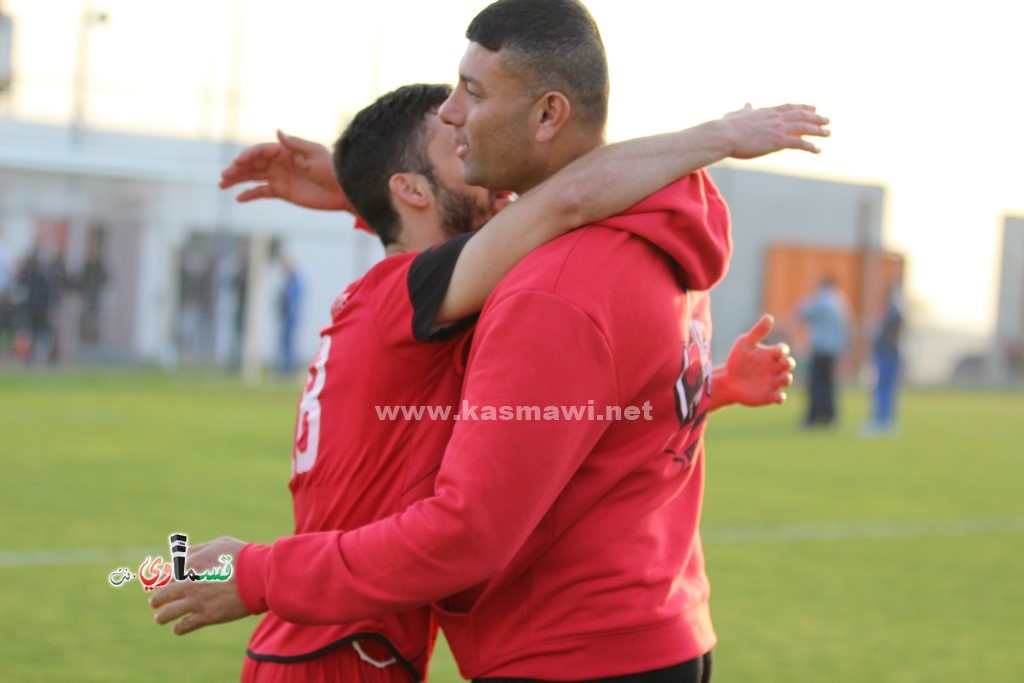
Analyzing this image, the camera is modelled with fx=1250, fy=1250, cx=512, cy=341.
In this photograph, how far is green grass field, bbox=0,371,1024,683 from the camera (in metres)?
5.26

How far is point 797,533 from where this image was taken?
8.48m

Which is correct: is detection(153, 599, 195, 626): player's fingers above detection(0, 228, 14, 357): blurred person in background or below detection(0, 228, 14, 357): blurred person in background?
above

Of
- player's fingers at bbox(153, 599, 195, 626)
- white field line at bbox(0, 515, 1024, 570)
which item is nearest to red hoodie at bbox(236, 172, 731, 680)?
player's fingers at bbox(153, 599, 195, 626)

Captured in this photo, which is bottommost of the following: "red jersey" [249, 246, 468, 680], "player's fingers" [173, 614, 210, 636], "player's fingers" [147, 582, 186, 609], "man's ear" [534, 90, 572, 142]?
"player's fingers" [173, 614, 210, 636]

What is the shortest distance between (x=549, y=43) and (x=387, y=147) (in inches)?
23.4

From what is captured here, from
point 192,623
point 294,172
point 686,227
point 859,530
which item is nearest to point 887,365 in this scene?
point 859,530

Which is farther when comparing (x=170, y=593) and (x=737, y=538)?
(x=737, y=538)

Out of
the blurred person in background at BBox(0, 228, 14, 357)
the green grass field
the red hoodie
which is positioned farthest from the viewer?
the blurred person in background at BBox(0, 228, 14, 357)

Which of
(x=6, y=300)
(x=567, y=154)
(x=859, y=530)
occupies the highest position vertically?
(x=567, y=154)

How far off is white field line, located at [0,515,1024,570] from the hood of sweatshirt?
509 centimetres

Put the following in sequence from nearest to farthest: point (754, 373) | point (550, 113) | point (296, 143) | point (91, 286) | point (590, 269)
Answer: point (590, 269), point (550, 113), point (754, 373), point (296, 143), point (91, 286)

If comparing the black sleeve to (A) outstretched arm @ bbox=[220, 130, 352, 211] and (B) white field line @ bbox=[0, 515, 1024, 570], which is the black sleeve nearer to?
(A) outstretched arm @ bbox=[220, 130, 352, 211]

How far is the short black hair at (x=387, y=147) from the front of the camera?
2551 mm

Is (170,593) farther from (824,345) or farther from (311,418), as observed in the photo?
(824,345)
